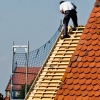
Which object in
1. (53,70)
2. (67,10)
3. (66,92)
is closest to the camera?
(66,92)

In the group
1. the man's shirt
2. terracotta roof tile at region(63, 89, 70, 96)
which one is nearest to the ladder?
the man's shirt

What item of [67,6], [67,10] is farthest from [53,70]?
[67,6]

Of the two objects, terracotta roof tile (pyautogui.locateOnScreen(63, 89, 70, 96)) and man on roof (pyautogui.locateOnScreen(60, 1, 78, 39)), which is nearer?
terracotta roof tile (pyautogui.locateOnScreen(63, 89, 70, 96))

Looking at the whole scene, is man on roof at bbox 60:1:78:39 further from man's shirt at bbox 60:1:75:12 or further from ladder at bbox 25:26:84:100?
ladder at bbox 25:26:84:100

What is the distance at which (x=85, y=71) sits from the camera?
47.1 feet

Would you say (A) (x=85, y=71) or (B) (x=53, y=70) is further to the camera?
(B) (x=53, y=70)

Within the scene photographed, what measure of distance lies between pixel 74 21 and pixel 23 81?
4.46 metres

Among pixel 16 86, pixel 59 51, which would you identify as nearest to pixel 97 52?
pixel 59 51

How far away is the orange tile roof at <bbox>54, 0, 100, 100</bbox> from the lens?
14078mm

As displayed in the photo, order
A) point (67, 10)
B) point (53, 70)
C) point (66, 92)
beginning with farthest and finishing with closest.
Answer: point (67, 10) → point (53, 70) → point (66, 92)

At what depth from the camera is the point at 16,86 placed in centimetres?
2136

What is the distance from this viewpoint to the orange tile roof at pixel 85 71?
14.1m

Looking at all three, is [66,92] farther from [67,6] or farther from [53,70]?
[67,6]

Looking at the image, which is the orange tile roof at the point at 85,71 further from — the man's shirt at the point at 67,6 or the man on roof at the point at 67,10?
the man's shirt at the point at 67,6
